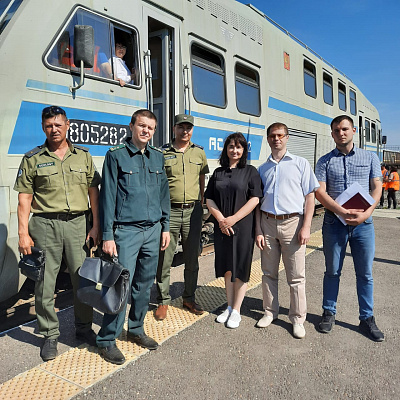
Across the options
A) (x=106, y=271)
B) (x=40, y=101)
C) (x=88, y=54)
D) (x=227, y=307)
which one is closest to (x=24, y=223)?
(x=106, y=271)

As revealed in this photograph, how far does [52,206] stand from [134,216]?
657mm

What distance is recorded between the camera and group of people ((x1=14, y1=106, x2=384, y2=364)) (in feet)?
10.1

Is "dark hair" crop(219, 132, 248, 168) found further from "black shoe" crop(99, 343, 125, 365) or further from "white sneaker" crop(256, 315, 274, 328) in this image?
"black shoe" crop(99, 343, 125, 365)

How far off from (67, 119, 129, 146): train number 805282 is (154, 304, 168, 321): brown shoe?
5.98 feet

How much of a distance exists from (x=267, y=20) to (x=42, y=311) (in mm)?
6540

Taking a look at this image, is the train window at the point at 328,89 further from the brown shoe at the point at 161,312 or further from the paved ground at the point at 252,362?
the brown shoe at the point at 161,312

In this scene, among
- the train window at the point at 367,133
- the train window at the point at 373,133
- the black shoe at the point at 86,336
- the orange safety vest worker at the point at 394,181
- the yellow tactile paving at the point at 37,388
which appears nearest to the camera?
the yellow tactile paving at the point at 37,388

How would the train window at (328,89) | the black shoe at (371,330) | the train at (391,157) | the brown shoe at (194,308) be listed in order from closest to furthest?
1. the black shoe at (371,330)
2. the brown shoe at (194,308)
3. the train window at (328,89)
4. the train at (391,157)

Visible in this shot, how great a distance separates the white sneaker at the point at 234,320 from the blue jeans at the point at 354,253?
866 mm

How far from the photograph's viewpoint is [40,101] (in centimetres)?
354

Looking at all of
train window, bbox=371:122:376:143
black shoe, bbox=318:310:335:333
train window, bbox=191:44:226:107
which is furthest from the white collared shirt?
train window, bbox=371:122:376:143

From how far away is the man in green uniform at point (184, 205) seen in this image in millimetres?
3855

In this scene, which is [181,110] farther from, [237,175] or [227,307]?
[227,307]

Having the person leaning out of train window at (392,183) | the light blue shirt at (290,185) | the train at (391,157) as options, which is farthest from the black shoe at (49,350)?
the train at (391,157)
